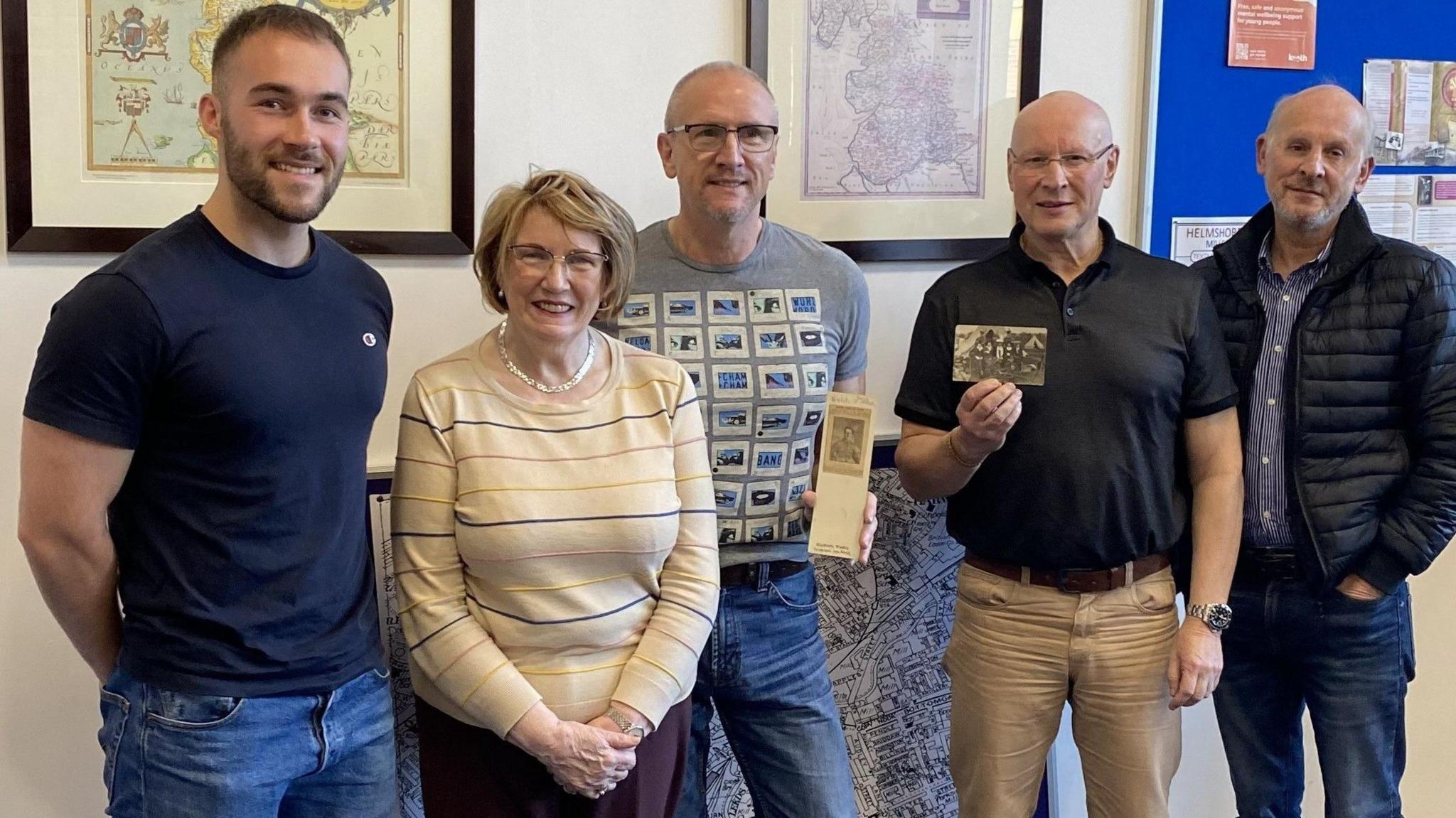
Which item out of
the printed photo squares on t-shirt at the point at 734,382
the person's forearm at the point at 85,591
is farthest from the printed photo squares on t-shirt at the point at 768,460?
the person's forearm at the point at 85,591

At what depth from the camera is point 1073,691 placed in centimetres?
237

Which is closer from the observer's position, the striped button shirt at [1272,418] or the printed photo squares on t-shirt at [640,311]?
the printed photo squares on t-shirt at [640,311]

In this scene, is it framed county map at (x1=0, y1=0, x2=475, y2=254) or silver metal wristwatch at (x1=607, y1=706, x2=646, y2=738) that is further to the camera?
framed county map at (x1=0, y1=0, x2=475, y2=254)

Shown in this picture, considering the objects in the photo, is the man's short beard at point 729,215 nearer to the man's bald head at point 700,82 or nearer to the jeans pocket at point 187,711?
the man's bald head at point 700,82

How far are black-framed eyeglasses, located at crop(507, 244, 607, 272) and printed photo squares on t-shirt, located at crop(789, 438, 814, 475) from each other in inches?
23.3

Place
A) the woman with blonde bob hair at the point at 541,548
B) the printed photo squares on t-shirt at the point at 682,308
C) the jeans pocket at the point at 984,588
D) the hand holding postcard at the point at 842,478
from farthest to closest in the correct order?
1. the jeans pocket at the point at 984,588
2. the printed photo squares on t-shirt at the point at 682,308
3. the hand holding postcard at the point at 842,478
4. the woman with blonde bob hair at the point at 541,548

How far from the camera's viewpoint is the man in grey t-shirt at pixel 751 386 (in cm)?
222

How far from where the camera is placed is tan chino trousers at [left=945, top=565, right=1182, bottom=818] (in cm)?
229

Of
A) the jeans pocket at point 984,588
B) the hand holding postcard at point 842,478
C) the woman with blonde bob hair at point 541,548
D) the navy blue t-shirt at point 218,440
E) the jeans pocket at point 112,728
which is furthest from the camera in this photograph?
the jeans pocket at point 984,588

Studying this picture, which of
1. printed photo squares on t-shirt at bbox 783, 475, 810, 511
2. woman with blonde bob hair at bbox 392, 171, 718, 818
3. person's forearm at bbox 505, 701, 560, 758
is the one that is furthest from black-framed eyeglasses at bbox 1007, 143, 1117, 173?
person's forearm at bbox 505, 701, 560, 758

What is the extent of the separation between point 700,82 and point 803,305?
453mm

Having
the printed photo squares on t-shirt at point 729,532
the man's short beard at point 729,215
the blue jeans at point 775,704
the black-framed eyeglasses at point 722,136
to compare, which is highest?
the black-framed eyeglasses at point 722,136

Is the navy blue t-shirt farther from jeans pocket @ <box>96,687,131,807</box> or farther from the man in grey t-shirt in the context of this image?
the man in grey t-shirt

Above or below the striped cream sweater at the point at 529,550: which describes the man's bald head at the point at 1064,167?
above
